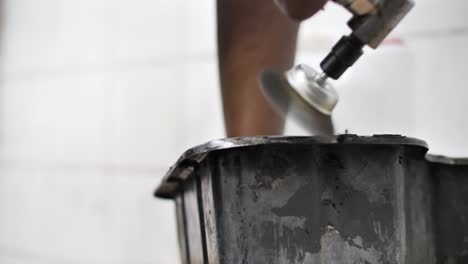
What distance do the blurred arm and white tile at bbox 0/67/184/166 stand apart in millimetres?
254

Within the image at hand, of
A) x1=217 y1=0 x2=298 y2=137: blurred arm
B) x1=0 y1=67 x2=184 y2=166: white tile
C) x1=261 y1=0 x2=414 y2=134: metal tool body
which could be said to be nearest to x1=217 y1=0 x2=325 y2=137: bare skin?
x1=217 y1=0 x2=298 y2=137: blurred arm

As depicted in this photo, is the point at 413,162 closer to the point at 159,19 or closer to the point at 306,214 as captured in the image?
the point at 306,214

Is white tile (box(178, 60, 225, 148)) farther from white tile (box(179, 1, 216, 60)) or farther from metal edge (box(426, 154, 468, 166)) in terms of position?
metal edge (box(426, 154, 468, 166))

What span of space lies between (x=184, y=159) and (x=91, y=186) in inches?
22.2

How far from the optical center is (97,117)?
0.82 meters

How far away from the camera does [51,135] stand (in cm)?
87

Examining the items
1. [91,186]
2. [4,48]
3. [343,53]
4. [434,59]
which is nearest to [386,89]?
[434,59]

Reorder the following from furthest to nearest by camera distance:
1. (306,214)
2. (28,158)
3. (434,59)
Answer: (28,158) < (434,59) < (306,214)

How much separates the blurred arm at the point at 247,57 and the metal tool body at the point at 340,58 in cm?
14

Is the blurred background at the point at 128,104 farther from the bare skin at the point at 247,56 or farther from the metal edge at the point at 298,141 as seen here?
the metal edge at the point at 298,141

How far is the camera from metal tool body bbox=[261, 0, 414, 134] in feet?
1.00

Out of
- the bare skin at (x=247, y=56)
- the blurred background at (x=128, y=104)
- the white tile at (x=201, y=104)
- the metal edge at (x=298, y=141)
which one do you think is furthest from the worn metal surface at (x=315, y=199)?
the white tile at (x=201, y=104)

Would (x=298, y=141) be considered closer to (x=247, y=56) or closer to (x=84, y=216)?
(x=247, y=56)

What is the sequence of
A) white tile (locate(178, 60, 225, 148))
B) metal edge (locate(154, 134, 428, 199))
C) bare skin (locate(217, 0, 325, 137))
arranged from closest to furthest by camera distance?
metal edge (locate(154, 134, 428, 199)) → bare skin (locate(217, 0, 325, 137)) → white tile (locate(178, 60, 225, 148))
